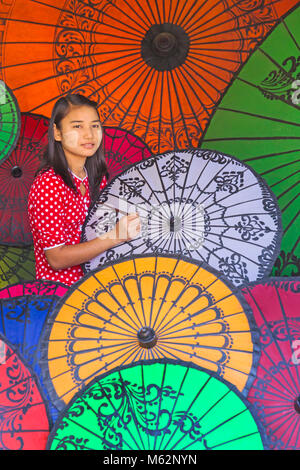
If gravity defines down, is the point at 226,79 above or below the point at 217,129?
above

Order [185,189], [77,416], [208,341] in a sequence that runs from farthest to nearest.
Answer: [185,189] < [208,341] < [77,416]

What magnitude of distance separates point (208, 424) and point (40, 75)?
1.68m

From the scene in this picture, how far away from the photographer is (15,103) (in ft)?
6.73

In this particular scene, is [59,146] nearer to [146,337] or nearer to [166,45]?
[166,45]

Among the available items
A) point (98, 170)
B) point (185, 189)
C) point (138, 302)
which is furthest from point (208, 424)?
point (98, 170)

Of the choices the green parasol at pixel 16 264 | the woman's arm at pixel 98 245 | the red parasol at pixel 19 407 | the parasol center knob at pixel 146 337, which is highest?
the green parasol at pixel 16 264

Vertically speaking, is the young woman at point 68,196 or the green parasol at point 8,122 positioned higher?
the green parasol at point 8,122

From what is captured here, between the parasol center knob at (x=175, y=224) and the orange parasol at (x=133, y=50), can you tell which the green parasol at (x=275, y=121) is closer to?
the orange parasol at (x=133, y=50)

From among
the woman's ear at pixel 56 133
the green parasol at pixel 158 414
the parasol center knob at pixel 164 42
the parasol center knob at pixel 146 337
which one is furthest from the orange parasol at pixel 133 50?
the green parasol at pixel 158 414

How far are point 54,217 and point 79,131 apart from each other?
349mm

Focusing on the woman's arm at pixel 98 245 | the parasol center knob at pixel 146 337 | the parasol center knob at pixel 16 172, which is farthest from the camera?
the parasol center knob at pixel 16 172

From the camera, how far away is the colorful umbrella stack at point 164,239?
1.31 meters

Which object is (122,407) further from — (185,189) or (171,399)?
(185,189)

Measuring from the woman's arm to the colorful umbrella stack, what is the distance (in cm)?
4
